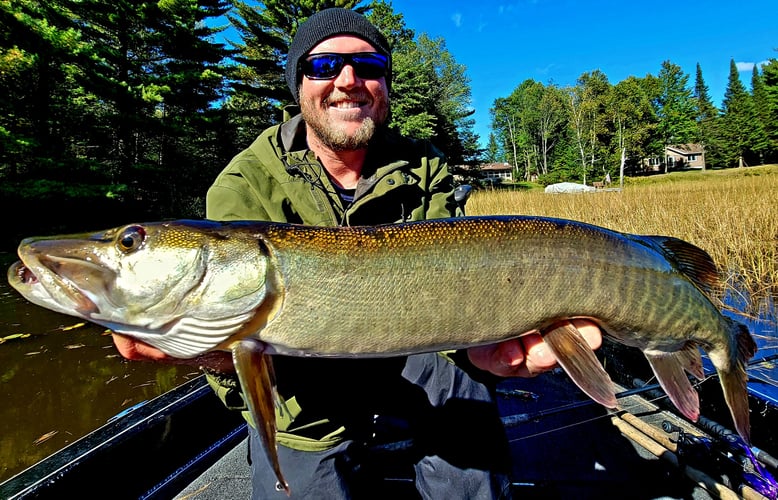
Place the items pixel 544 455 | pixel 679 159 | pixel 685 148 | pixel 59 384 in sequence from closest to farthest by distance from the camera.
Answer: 1. pixel 544 455
2. pixel 59 384
3. pixel 685 148
4. pixel 679 159

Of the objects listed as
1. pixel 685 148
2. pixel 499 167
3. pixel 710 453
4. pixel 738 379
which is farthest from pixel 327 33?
pixel 499 167

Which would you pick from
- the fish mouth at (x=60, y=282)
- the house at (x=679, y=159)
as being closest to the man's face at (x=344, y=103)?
the fish mouth at (x=60, y=282)

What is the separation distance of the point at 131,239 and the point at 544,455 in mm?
2826

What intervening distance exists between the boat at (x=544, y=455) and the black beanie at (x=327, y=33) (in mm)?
2363

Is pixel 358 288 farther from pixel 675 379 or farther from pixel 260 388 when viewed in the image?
pixel 675 379

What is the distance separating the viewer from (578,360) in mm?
1779

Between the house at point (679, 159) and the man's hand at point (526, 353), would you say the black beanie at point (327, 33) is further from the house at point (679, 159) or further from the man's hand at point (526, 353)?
the house at point (679, 159)

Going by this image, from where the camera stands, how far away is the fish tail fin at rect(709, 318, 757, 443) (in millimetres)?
2006

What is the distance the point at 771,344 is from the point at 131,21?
24.2 m

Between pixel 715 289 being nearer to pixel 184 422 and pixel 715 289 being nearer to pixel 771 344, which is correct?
pixel 184 422

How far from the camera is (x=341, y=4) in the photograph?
82.8 ft

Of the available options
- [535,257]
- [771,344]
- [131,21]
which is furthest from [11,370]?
[131,21]

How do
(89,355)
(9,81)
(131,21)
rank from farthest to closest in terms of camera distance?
(131,21)
(9,81)
(89,355)

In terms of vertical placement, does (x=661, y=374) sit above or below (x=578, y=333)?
below
